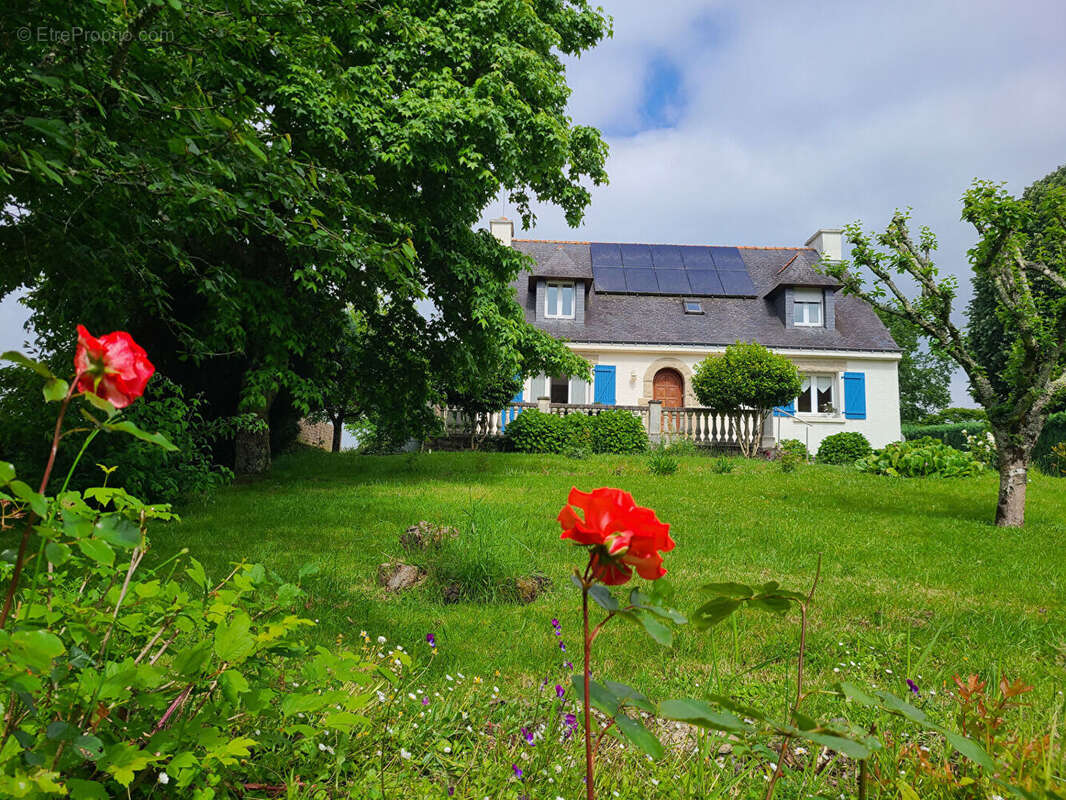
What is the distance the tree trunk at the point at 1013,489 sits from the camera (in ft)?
25.9

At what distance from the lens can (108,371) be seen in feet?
3.54

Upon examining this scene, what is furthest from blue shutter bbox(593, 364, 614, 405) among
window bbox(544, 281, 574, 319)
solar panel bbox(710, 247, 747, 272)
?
solar panel bbox(710, 247, 747, 272)

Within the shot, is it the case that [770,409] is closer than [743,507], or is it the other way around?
[743,507]

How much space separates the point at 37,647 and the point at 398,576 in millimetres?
3969

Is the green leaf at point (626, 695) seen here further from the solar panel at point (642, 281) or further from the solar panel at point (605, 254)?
the solar panel at point (605, 254)

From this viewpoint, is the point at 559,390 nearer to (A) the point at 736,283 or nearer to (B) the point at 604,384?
(B) the point at 604,384

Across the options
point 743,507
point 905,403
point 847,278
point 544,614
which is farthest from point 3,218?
point 905,403

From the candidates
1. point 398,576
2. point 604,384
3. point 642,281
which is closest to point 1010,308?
point 398,576

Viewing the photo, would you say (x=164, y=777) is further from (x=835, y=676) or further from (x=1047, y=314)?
(x=1047, y=314)

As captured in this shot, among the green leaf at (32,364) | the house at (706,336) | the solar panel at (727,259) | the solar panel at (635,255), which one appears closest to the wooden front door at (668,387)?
the house at (706,336)

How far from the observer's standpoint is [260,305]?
412 inches

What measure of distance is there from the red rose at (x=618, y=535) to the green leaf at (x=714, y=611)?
7.8 inches

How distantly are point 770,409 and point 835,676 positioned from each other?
14.6m

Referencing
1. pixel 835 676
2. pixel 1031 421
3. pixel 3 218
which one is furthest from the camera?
pixel 1031 421
